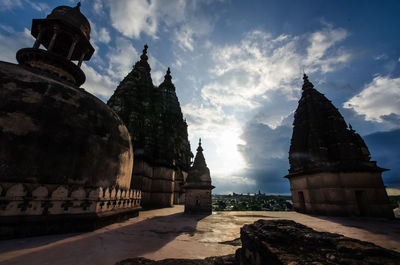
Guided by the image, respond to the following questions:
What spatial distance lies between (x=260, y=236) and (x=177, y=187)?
25.7 m

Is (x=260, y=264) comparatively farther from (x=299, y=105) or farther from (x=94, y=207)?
(x=299, y=105)

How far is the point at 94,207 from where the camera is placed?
6.46m

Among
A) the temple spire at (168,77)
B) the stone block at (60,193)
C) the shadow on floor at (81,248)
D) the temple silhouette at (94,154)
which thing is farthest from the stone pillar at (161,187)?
the temple spire at (168,77)

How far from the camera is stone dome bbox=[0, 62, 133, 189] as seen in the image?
5.80 metres

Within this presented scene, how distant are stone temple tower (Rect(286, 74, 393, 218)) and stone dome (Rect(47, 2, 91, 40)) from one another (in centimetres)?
2248

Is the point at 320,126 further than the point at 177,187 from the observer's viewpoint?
No

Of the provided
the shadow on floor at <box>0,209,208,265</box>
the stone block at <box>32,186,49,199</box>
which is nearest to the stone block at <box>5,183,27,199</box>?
the stone block at <box>32,186,49,199</box>

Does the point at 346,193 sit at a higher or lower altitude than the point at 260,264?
higher

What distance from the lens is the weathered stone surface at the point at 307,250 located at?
1.71 m

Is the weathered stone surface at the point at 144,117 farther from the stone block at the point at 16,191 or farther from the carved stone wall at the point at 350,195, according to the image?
the carved stone wall at the point at 350,195

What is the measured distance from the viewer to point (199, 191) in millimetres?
14602

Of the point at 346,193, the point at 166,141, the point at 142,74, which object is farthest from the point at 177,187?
the point at 346,193

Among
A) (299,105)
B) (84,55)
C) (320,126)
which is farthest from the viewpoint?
(299,105)

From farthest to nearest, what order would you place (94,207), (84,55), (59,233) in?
(84,55)
(94,207)
(59,233)
